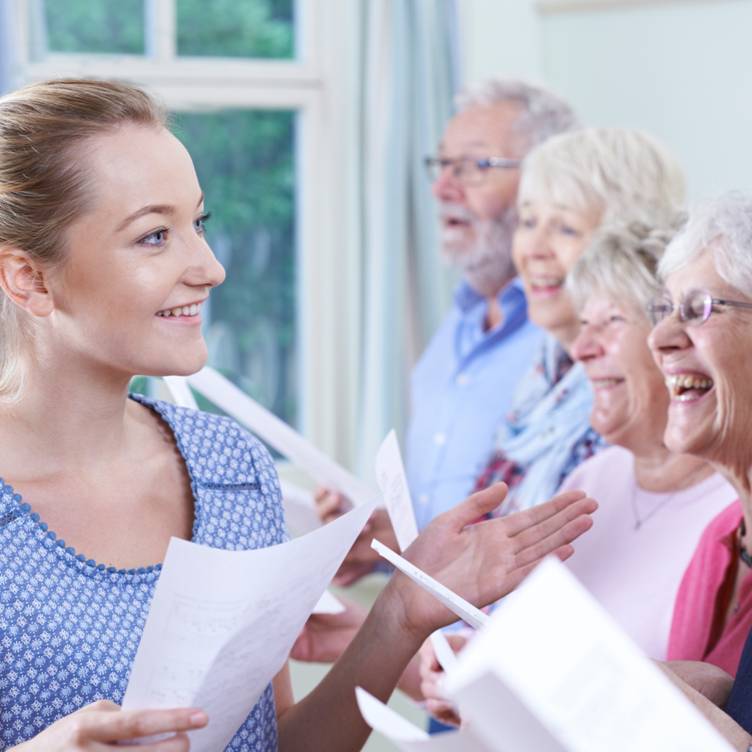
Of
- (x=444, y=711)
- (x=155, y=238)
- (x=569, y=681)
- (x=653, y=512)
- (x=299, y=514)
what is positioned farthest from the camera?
(x=299, y=514)

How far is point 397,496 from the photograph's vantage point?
4.81 ft

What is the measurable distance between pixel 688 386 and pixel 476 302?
1.37m

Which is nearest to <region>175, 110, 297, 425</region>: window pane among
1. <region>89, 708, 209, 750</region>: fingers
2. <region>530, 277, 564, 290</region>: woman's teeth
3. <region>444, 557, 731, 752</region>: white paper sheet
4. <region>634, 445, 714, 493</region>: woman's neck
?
<region>530, 277, 564, 290</region>: woman's teeth

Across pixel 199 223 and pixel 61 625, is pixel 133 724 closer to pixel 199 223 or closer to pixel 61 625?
pixel 61 625

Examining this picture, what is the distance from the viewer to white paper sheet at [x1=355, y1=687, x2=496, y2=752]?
3.06ft

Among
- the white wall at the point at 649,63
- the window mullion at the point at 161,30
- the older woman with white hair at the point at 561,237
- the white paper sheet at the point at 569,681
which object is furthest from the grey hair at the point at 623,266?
the window mullion at the point at 161,30

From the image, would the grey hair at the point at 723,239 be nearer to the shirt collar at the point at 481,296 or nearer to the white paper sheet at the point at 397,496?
the white paper sheet at the point at 397,496

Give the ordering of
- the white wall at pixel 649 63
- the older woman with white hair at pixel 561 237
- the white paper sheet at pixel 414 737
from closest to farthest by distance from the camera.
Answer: the white paper sheet at pixel 414 737 < the older woman with white hair at pixel 561 237 < the white wall at pixel 649 63

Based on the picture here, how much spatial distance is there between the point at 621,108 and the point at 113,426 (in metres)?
2.64

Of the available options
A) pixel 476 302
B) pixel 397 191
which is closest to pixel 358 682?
pixel 476 302

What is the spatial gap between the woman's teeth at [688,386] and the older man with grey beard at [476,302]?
96 cm

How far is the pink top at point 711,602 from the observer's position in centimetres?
166

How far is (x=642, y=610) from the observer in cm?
185

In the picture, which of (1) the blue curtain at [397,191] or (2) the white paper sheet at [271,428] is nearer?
(2) the white paper sheet at [271,428]
